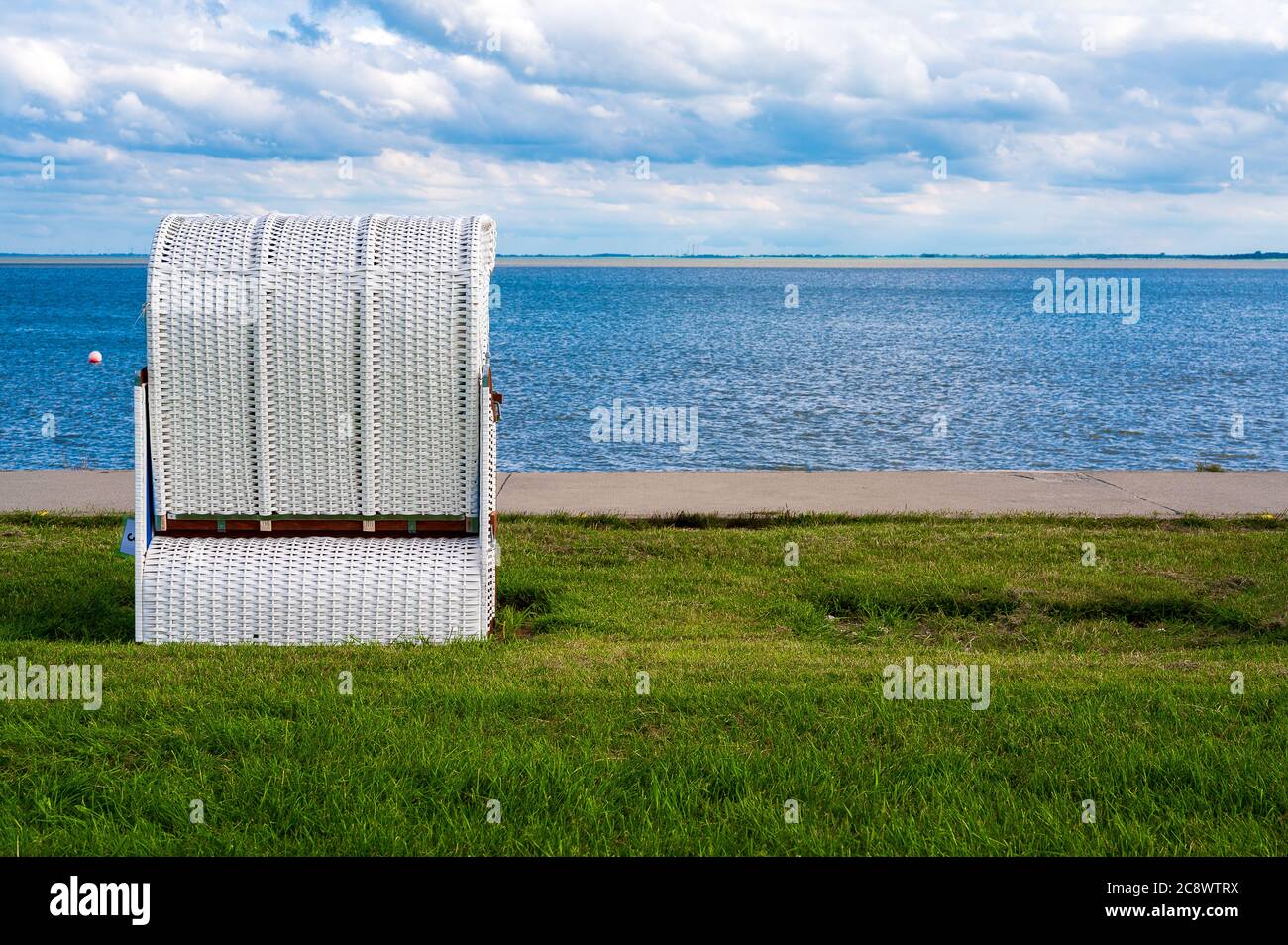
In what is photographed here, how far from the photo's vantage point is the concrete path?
33.3 ft

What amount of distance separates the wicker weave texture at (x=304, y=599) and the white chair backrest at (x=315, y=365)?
307 millimetres

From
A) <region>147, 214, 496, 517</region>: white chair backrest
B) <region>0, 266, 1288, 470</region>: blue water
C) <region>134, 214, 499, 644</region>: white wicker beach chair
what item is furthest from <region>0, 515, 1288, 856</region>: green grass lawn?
<region>0, 266, 1288, 470</region>: blue water

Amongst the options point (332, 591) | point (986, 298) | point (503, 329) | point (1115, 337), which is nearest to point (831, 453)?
point (332, 591)

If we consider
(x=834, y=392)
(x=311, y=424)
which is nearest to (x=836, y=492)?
(x=311, y=424)

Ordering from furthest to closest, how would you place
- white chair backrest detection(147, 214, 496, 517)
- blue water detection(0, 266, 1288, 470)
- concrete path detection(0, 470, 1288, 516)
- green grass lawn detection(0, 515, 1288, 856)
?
blue water detection(0, 266, 1288, 470) → concrete path detection(0, 470, 1288, 516) → white chair backrest detection(147, 214, 496, 517) → green grass lawn detection(0, 515, 1288, 856)

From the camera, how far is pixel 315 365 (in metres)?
6.39

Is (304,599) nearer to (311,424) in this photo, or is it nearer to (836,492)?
(311,424)

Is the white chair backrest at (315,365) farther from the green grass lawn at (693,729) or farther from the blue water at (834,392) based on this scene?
the blue water at (834,392)

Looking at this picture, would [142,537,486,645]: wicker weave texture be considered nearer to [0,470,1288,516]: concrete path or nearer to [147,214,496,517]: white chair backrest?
[147,214,496,517]: white chair backrest

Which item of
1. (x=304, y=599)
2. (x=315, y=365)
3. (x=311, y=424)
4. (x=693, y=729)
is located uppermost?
(x=315, y=365)

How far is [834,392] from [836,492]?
20539 mm

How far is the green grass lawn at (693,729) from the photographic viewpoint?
3.82m
